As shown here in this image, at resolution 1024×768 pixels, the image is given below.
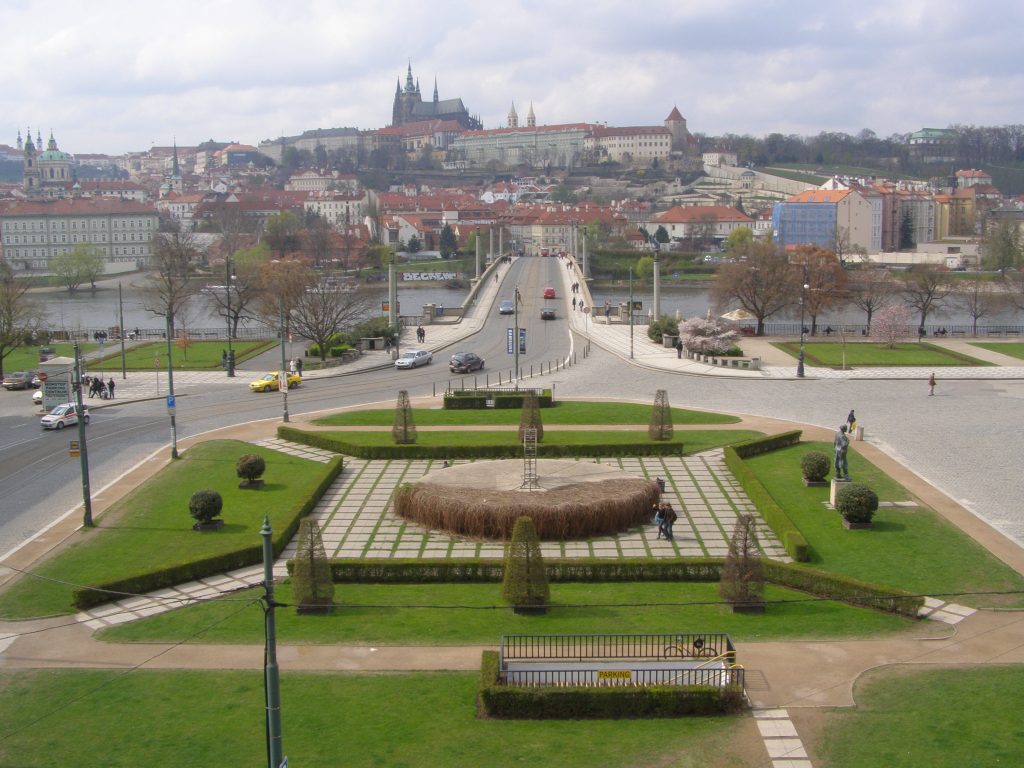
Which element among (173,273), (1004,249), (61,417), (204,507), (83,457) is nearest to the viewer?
(204,507)

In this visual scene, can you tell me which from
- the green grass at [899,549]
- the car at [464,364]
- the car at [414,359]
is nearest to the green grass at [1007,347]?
the car at [464,364]

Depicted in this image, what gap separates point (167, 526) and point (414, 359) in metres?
31.8

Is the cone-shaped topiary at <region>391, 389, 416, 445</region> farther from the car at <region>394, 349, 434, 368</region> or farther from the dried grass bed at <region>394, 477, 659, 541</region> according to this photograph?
A: the car at <region>394, 349, 434, 368</region>

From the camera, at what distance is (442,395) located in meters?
50.0

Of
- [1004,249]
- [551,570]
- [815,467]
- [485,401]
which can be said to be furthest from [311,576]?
[1004,249]

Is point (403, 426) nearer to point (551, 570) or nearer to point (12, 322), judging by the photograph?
point (551, 570)

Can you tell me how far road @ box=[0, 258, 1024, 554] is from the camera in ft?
105

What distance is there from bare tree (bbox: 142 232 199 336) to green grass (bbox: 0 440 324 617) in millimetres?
47944

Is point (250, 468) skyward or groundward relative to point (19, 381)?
groundward

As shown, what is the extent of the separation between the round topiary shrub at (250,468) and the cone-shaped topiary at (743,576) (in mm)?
15250

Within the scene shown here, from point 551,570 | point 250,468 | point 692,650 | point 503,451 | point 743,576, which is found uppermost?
point 250,468

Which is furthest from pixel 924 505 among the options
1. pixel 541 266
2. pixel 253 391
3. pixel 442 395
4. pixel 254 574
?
pixel 541 266

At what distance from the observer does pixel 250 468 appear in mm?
31938

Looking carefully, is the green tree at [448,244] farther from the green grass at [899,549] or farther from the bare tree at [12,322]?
the green grass at [899,549]
